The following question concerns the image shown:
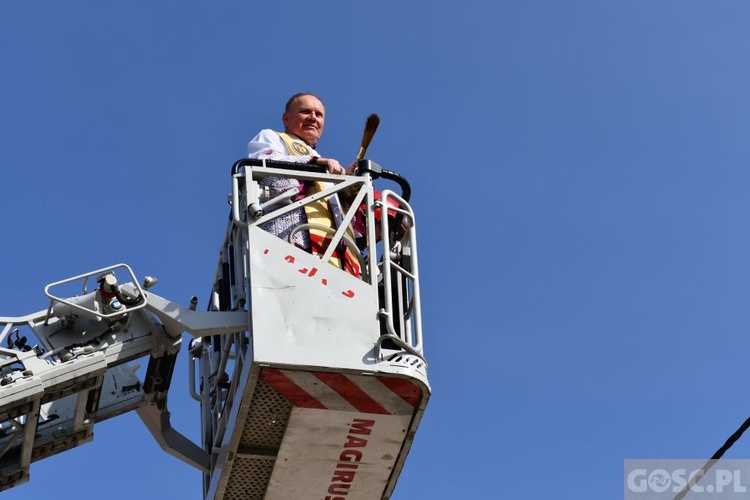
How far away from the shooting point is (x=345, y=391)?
13.1m

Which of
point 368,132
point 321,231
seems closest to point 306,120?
point 368,132

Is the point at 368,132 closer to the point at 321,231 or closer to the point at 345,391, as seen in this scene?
the point at 321,231

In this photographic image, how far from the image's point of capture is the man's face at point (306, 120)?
618 inches

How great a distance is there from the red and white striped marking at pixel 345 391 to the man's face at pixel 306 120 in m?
3.53

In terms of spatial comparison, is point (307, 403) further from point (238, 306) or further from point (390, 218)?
point (390, 218)

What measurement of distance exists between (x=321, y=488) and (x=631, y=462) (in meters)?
3.81

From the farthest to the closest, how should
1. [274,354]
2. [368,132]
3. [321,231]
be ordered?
[368,132] < [321,231] < [274,354]

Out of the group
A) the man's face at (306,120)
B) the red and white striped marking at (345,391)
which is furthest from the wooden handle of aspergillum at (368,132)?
the red and white striped marking at (345,391)

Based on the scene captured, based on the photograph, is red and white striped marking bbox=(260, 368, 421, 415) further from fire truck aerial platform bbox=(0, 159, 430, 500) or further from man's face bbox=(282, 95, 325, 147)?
man's face bbox=(282, 95, 325, 147)

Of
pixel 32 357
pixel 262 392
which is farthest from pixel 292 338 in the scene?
pixel 32 357

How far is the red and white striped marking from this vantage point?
510 inches

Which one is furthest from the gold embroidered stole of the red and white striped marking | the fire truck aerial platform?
the red and white striped marking

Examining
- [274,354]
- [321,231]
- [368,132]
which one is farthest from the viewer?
[368,132]

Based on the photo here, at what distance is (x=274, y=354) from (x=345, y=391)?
0.79 metres
